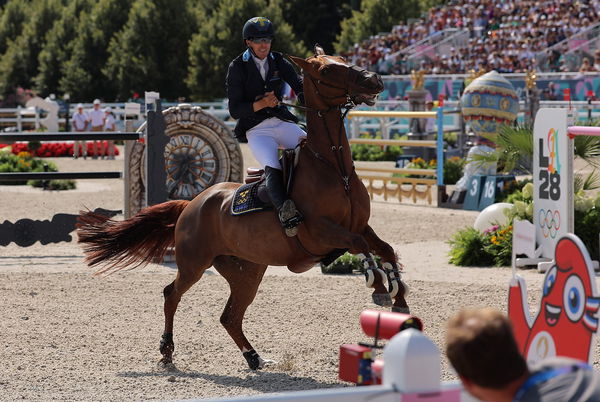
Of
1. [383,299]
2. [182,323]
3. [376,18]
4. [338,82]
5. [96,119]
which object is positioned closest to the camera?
[383,299]

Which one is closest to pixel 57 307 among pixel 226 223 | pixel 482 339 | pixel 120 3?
pixel 226 223

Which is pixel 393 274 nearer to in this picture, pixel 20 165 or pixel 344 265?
pixel 344 265

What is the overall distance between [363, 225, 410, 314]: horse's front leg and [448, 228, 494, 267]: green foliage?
16.7 ft

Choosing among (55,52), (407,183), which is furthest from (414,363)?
(55,52)

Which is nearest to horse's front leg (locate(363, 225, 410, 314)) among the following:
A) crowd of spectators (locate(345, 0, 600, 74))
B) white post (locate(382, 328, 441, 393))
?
white post (locate(382, 328, 441, 393))

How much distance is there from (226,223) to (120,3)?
50791mm

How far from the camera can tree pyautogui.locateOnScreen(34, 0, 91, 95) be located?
55.3 meters

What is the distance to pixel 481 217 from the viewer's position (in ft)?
39.2

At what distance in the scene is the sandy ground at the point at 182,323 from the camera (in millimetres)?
6270

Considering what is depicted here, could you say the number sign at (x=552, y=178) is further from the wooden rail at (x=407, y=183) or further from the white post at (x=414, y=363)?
the white post at (x=414, y=363)

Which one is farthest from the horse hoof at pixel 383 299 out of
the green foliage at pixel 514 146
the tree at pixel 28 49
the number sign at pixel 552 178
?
the tree at pixel 28 49

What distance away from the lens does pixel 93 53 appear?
54.3m

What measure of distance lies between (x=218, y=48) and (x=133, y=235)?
40.2 m

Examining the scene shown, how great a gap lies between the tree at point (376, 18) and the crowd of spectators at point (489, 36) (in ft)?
10.9
